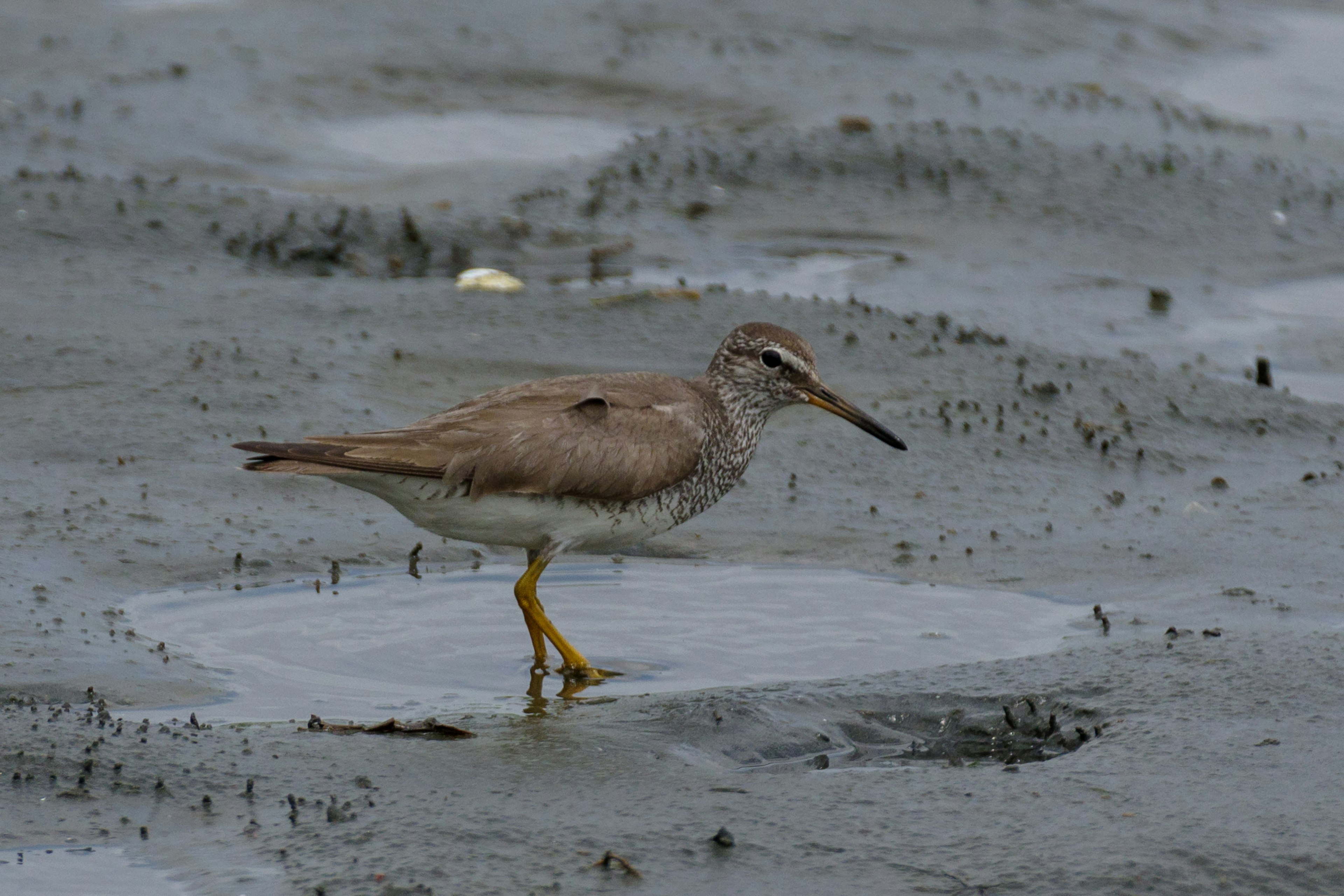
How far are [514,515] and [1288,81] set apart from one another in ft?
45.8

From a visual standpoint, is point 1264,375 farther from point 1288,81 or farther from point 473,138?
point 1288,81

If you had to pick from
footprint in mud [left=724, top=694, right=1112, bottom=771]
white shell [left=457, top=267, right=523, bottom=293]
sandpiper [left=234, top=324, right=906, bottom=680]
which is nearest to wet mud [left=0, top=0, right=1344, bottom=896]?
footprint in mud [left=724, top=694, right=1112, bottom=771]

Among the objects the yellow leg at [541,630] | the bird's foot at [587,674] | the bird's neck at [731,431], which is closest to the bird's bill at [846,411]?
the bird's neck at [731,431]

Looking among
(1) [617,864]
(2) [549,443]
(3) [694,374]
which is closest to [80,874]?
(1) [617,864]

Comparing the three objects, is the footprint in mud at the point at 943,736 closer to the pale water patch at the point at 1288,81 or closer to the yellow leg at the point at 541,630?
the yellow leg at the point at 541,630

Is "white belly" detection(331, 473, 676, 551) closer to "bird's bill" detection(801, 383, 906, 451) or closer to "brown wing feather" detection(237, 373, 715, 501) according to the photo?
"brown wing feather" detection(237, 373, 715, 501)

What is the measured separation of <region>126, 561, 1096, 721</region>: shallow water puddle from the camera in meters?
6.03

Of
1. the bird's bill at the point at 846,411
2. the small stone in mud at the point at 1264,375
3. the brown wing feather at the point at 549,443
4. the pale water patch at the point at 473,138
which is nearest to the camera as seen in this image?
the brown wing feather at the point at 549,443

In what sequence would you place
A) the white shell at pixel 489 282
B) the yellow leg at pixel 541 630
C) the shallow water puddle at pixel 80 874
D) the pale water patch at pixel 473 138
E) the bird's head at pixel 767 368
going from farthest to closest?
the pale water patch at pixel 473 138 → the white shell at pixel 489 282 → the bird's head at pixel 767 368 → the yellow leg at pixel 541 630 → the shallow water puddle at pixel 80 874

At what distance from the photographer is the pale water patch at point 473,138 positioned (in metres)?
13.8

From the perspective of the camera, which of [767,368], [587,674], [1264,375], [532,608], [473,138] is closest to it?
[587,674]

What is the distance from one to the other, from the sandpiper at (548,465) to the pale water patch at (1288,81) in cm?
1132

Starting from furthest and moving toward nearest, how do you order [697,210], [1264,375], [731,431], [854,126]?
[854,126] < [697,210] < [1264,375] < [731,431]

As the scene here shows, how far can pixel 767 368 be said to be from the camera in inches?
286
